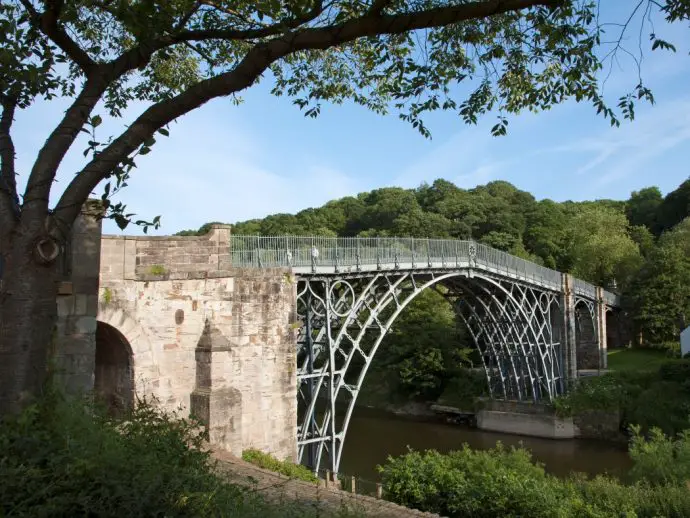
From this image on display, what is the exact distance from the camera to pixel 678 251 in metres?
40.4

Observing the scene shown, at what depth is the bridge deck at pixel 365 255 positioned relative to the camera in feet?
51.6

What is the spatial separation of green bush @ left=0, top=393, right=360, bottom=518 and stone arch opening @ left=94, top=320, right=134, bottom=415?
20.7ft

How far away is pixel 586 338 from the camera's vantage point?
43.1 meters

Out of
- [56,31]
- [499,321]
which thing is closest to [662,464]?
[56,31]

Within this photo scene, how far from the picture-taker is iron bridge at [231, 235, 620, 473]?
1653cm

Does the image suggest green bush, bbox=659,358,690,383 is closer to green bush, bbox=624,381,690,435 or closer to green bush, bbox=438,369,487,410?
green bush, bbox=624,381,690,435

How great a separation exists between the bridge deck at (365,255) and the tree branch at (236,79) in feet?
33.5

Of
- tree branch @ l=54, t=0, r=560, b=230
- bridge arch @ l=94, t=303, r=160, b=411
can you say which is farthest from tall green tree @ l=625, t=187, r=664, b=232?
tree branch @ l=54, t=0, r=560, b=230

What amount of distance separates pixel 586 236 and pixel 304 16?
172 ft

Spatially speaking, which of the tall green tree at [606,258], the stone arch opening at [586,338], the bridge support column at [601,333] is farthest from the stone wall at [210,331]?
the tall green tree at [606,258]

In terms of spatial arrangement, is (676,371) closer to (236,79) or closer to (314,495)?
(314,495)

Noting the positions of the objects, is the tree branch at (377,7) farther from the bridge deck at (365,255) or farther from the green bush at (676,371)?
the green bush at (676,371)

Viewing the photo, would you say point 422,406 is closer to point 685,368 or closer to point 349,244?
point 685,368

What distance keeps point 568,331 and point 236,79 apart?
112ft
